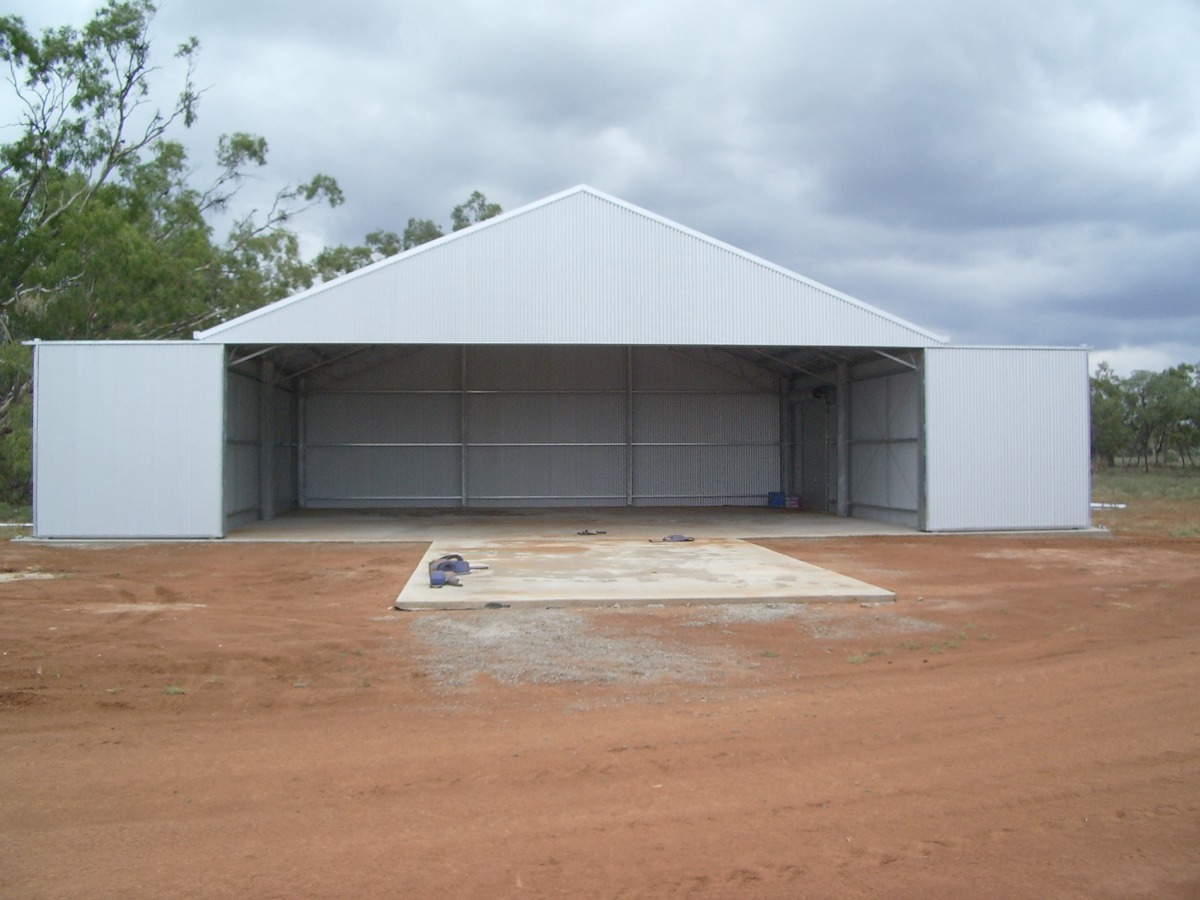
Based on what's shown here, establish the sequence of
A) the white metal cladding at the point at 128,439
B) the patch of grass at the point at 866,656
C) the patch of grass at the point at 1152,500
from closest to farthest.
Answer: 1. the patch of grass at the point at 866,656
2. the white metal cladding at the point at 128,439
3. the patch of grass at the point at 1152,500

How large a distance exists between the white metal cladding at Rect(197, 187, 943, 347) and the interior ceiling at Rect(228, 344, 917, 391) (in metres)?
4.07

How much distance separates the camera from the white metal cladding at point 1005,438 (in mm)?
21922

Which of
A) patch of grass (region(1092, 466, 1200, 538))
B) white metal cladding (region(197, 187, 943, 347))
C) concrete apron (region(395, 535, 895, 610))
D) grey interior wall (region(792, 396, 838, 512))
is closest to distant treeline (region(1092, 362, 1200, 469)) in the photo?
patch of grass (region(1092, 466, 1200, 538))

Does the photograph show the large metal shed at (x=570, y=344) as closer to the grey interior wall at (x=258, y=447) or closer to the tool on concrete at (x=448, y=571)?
the grey interior wall at (x=258, y=447)

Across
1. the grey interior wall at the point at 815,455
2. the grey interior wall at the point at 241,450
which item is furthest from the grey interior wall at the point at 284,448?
the grey interior wall at the point at 815,455

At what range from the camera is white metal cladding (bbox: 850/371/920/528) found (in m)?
23.1

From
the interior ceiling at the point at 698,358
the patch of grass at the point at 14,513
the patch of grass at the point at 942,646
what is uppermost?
the interior ceiling at the point at 698,358

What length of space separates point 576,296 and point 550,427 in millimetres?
10492

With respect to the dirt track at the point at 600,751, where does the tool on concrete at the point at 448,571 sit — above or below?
above

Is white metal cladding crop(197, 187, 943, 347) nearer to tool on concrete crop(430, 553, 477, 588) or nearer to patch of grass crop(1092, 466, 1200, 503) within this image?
tool on concrete crop(430, 553, 477, 588)

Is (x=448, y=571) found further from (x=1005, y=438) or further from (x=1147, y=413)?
(x=1147, y=413)

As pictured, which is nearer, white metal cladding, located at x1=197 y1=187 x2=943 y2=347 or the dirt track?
the dirt track

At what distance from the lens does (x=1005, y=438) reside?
72.1 feet

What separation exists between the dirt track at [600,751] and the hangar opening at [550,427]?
1838cm
